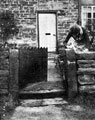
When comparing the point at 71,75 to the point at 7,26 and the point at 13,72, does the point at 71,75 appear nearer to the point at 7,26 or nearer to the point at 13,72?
the point at 13,72

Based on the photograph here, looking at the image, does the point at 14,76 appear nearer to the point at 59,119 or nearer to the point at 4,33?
the point at 59,119

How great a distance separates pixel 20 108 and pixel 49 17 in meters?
8.68

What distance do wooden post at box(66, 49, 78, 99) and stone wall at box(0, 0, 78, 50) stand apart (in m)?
7.21

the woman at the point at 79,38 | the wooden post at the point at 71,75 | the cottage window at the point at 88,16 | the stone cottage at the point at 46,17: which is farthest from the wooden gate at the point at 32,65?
the cottage window at the point at 88,16

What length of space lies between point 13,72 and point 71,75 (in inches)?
59.3

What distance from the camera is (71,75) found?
20.9 feet

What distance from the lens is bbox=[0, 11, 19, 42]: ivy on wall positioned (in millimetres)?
13438

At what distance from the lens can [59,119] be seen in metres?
4.93

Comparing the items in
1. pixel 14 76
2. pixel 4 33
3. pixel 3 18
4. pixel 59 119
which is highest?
pixel 3 18

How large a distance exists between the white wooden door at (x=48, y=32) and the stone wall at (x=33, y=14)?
0.30 metres

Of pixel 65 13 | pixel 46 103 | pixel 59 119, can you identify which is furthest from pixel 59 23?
pixel 59 119

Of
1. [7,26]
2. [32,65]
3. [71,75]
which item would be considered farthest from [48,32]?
[71,75]

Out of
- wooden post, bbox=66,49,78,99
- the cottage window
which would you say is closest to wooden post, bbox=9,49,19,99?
wooden post, bbox=66,49,78,99

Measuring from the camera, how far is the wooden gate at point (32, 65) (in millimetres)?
6805
